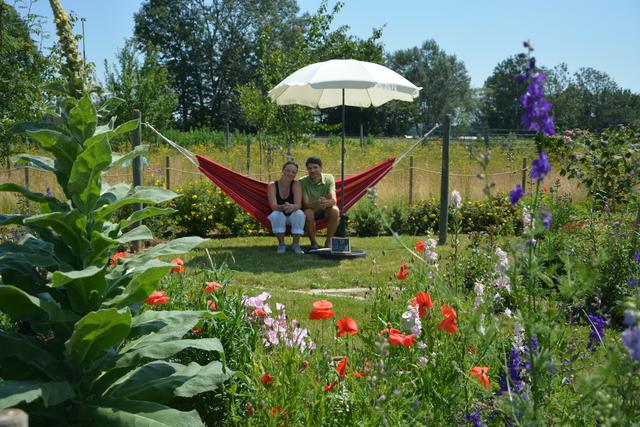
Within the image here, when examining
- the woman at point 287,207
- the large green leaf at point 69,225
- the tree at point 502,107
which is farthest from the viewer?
the tree at point 502,107

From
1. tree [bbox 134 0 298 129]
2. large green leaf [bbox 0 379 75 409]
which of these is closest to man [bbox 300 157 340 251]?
large green leaf [bbox 0 379 75 409]

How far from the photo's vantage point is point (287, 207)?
6.06 meters

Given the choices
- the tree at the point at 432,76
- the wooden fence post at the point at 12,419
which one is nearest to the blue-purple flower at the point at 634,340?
the wooden fence post at the point at 12,419

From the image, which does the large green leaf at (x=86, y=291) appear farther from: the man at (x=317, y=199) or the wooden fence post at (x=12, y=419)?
the man at (x=317, y=199)

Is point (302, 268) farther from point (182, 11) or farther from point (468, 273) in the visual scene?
point (182, 11)

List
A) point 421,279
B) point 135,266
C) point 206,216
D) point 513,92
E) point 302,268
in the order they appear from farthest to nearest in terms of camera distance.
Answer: point 513,92 < point 206,216 < point 302,268 < point 421,279 < point 135,266

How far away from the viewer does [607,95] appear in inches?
1727

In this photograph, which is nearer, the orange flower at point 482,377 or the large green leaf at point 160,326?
the orange flower at point 482,377

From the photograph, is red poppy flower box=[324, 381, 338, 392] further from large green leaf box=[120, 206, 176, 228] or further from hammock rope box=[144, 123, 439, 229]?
hammock rope box=[144, 123, 439, 229]

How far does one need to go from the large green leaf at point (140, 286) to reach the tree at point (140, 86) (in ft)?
44.4

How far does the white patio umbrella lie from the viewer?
5602 millimetres

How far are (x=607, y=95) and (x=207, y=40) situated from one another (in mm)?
28289

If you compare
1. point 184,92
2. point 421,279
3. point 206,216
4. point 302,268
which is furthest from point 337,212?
point 184,92

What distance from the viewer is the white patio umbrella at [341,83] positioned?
18.4ft
